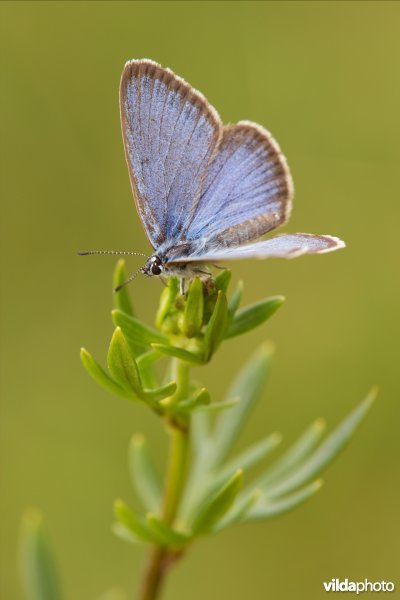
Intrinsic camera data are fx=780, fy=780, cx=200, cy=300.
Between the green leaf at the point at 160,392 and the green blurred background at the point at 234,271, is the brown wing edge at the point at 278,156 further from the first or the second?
the green blurred background at the point at 234,271

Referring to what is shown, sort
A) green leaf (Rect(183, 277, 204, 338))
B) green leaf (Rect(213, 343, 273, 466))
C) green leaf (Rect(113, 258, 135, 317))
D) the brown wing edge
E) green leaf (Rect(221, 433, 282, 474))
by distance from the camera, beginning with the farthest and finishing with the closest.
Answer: the brown wing edge, green leaf (Rect(213, 343, 273, 466)), green leaf (Rect(221, 433, 282, 474)), green leaf (Rect(113, 258, 135, 317)), green leaf (Rect(183, 277, 204, 338))

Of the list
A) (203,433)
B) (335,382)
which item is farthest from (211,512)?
(335,382)

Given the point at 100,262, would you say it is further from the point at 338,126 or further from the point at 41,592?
the point at 41,592

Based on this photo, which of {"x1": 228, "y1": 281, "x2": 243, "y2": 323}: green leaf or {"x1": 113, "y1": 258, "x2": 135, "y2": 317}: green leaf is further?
{"x1": 113, "y1": 258, "x2": 135, "y2": 317}: green leaf

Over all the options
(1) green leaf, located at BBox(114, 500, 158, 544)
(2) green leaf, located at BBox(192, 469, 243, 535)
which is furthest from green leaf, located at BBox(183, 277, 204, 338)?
(1) green leaf, located at BBox(114, 500, 158, 544)

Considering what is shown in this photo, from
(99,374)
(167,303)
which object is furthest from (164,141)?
(99,374)

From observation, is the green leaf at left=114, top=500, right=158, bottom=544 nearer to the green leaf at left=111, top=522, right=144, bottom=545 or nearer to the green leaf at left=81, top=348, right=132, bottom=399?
the green leaf at left=111, top=522, right=144, bottom=545

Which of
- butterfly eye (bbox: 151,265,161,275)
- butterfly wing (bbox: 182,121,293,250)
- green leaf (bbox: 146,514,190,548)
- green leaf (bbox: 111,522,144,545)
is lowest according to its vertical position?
green leaf (bbox: 111,522,144,545)
